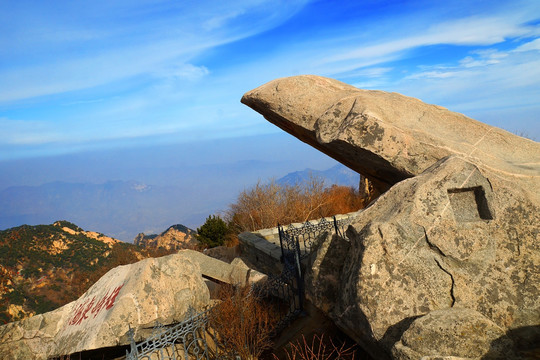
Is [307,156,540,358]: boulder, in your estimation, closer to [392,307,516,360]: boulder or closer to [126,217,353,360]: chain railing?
[392,307,516,360]: boulder

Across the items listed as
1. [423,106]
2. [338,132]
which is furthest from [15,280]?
[423,106]

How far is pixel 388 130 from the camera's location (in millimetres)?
5570

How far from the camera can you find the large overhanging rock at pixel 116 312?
5.44 meters

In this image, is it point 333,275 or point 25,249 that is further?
point 25,249

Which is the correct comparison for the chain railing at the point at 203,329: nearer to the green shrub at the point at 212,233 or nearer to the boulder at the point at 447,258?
the boulder at the point at 447,258

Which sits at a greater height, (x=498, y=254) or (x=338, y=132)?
(x=338, y=132)

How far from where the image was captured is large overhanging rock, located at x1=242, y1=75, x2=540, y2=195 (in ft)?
17.6

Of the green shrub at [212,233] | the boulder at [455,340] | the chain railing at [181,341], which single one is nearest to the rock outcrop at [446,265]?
the boulder at [455,340]

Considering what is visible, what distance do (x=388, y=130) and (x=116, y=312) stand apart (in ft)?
14.3

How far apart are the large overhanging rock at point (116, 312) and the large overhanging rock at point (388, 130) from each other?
3.01 meters

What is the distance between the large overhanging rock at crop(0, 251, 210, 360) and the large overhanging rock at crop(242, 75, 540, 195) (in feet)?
9.87

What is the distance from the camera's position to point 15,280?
1241cm

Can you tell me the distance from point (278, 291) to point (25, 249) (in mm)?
11038

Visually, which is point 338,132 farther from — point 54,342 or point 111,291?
point 54,342
